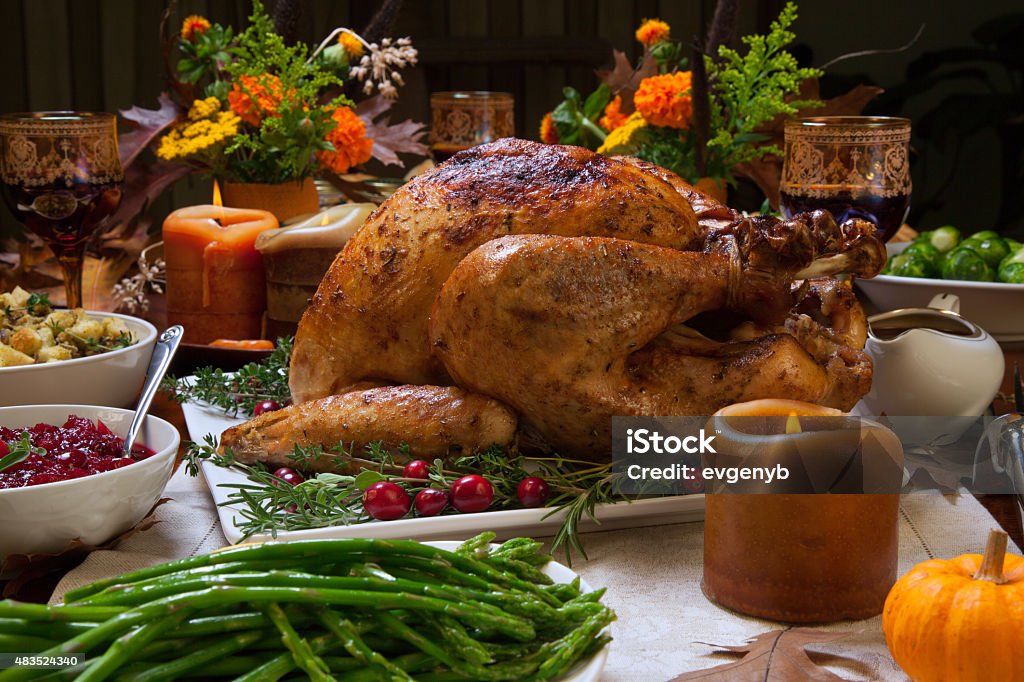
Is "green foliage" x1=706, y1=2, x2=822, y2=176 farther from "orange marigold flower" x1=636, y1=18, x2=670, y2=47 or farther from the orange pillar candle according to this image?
the orange pillar candle

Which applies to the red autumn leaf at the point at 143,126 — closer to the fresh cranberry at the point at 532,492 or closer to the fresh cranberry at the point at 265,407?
the fresh cranberry at the point at 265,407

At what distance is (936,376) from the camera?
1.80 meters

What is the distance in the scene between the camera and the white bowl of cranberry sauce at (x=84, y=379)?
178 cm

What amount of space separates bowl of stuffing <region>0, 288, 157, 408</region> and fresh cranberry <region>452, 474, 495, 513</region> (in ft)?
2.29

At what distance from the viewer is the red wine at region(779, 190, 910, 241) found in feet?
7.52

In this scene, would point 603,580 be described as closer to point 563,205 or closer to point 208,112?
point 563,205

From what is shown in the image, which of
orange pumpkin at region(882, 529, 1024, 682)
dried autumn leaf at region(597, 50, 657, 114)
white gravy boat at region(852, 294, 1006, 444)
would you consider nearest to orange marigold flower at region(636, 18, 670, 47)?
dried autumn leaf at region(597, 50, 657, 114)

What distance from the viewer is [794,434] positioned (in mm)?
1310

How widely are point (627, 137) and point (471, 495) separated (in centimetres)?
164

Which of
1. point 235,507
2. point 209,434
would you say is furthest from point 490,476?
point 209,434

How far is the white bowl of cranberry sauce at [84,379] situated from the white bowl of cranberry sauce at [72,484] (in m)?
0.23

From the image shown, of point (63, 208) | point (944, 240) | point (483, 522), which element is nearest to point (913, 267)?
point (944, 240)

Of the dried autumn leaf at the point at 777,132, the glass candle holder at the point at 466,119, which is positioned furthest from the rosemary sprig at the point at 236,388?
the dried autumn leaf at the point at 777,132

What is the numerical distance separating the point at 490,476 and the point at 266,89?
1591mm
